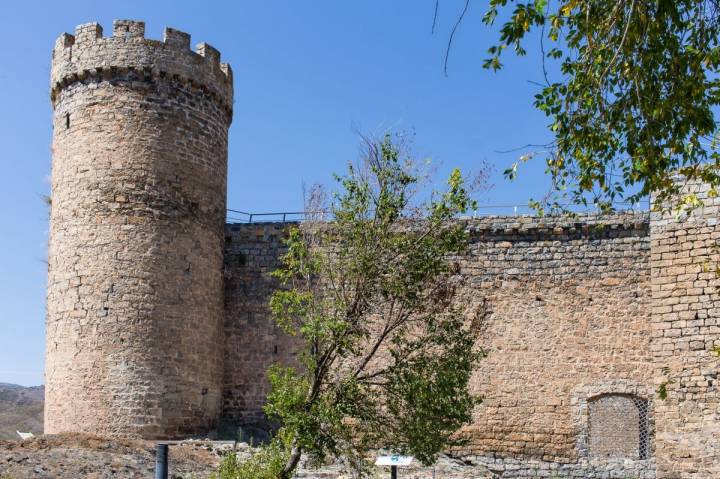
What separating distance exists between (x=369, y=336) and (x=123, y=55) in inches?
302

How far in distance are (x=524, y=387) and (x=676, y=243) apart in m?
3.62

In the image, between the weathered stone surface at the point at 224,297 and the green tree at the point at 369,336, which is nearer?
the green tree at the point at 369,336

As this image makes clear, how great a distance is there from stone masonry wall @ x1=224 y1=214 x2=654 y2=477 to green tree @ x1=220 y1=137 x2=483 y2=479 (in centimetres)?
557

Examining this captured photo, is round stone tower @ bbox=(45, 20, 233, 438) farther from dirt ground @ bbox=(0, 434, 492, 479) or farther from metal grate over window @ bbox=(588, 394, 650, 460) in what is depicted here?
metal grate over window @ bbox=(588, 394, 650, 460)

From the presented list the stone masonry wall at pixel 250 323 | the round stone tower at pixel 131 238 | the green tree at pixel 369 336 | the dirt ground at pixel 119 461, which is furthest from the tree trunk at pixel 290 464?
the stone masonry wall at pixel 250 323

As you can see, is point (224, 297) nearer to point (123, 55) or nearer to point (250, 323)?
point (250, 323)

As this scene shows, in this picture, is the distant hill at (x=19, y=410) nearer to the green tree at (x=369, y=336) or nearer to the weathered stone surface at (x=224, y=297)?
the weathered stone surface at (x=224, y=297)

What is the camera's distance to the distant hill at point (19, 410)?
33.2m

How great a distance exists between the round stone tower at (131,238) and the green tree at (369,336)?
4601mm

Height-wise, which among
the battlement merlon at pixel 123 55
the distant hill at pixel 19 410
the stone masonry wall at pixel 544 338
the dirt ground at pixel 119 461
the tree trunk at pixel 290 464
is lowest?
the distant hill at pixel 19 410

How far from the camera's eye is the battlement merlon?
53.7 feet

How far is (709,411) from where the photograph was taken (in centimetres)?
1512

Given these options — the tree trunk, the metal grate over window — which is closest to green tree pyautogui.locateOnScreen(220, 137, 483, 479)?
the tree trunk

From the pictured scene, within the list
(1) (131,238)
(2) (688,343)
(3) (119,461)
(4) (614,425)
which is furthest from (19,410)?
(2) (688,343)
